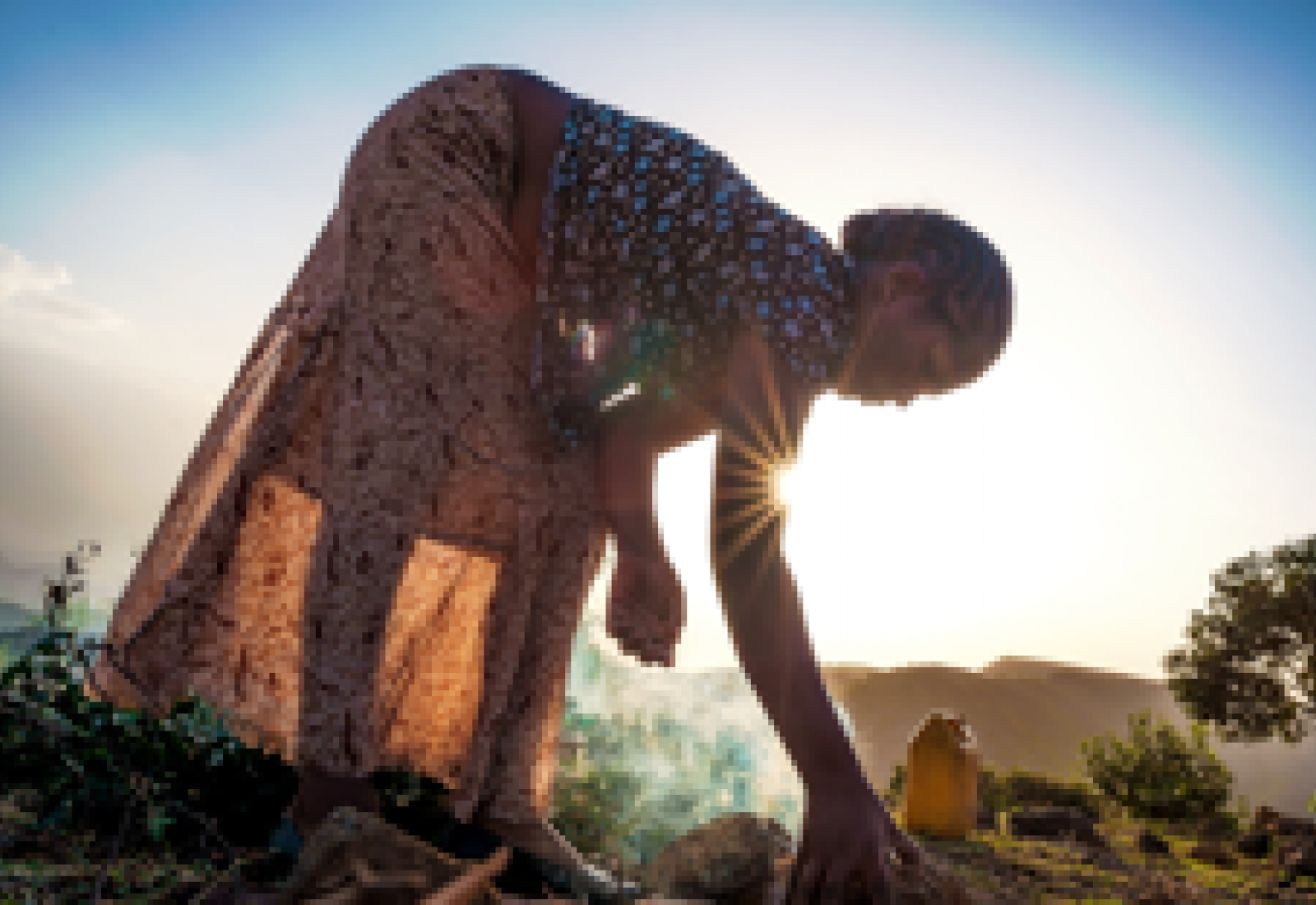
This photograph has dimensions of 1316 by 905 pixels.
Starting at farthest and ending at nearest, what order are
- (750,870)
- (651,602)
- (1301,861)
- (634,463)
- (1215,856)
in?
(1215,856), (1301,861), (750,870), (634,463), (651,602)

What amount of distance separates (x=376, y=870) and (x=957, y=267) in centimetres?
204

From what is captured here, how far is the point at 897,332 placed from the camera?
2.14 metres

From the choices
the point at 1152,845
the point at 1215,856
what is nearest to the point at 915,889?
the point at 1152,845

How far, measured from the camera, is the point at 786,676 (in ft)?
5.16

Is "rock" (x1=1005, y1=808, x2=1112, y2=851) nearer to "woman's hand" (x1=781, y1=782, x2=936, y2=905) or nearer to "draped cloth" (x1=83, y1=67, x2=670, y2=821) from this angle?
"woman's hand" (x1=781, y1=782, x2=936, y2=905)

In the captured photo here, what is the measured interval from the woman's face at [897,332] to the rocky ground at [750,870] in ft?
4.39

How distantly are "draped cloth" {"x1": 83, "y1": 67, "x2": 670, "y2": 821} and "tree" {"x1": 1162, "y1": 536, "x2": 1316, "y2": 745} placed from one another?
24.0m

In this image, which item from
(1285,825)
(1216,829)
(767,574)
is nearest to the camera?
(767,574)

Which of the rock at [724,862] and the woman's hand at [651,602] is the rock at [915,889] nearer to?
the woman's hand at [651,602]

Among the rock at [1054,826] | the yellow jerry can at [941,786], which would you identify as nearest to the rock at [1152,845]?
the rock at [1054,826]

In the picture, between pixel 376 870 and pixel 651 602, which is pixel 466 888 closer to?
pixel 376 870

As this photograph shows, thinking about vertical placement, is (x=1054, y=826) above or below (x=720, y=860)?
below

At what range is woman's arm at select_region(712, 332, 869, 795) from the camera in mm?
1556

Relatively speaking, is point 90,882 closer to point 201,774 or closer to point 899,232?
point 201,774
